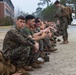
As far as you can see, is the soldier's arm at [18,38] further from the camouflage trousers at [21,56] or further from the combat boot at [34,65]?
the combat boot at [34,65]

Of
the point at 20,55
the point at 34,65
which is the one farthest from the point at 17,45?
the point at 34,65

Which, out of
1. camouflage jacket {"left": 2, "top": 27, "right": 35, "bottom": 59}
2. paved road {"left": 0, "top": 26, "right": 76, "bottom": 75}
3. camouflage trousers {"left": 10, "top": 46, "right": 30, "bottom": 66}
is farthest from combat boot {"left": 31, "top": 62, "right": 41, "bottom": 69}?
camouflage jacket {"left": 2, "top": 27, "right": 35, "bottom": 59}

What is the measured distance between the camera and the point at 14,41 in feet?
21.0

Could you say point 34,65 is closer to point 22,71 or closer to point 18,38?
point 22,71

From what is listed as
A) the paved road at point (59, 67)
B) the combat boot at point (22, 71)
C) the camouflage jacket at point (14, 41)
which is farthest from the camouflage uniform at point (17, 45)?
the paved road at point (59, 67)

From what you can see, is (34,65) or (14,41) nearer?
(14,41)

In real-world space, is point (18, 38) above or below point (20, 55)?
above

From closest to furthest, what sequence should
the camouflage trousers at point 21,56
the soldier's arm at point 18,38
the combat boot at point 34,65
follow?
the soldier's arm at point 18,38, the camouflage trousers at point 21,56, the combat boot at point 34,65

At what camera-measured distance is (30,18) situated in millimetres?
6934

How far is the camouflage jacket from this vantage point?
20.7 feet

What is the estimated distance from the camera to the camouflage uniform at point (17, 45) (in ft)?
20.7

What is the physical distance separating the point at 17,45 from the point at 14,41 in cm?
11

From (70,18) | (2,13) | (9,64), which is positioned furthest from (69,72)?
(2,13)

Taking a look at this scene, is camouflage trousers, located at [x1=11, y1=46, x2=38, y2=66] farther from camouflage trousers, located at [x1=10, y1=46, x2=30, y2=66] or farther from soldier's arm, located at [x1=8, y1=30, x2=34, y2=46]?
soldier's arm, located at [x1=8, y1=30, x2=34, y2=46]
